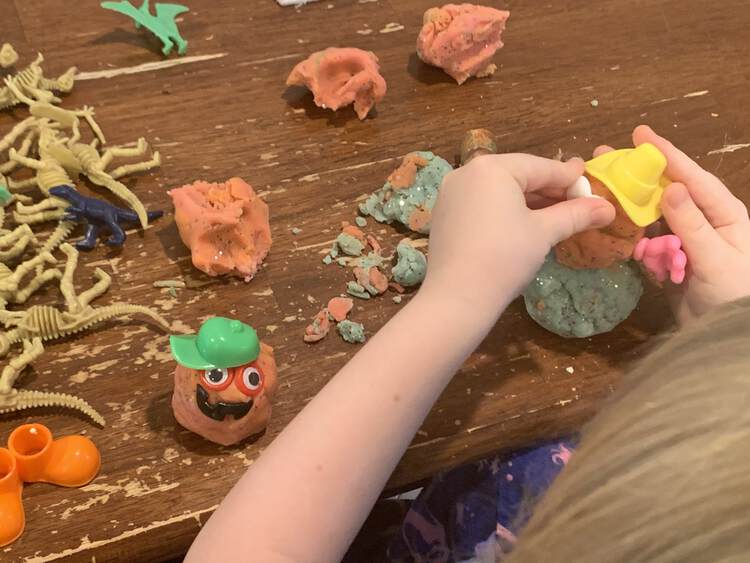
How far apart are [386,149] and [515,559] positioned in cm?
43

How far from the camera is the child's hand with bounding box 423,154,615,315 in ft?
1.82

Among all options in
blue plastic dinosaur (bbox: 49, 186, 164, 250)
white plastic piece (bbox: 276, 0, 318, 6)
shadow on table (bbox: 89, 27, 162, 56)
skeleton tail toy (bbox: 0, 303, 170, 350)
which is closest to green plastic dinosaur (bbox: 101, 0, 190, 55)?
shadow on table (bbox: 89, 27, 162, 56)

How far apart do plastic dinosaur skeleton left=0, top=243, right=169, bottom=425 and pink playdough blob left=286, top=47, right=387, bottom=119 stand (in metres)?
0.28

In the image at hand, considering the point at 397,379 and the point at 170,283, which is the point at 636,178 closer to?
the point at 397,379

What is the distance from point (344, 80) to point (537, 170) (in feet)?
0.91

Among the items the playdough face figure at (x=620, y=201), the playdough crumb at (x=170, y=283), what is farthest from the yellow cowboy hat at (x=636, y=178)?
the playdough crumb at (x=170, y=283)

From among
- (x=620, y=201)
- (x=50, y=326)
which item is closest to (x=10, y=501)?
(x=50, y=326)

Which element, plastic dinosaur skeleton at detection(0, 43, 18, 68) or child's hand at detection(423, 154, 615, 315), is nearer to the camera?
child's hand at detection(423, 154, 615, 315)

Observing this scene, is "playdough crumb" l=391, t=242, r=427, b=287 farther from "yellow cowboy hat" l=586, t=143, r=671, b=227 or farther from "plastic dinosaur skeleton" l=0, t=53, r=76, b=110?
"plastic dinosaur skeleton" l=0, t=53, r=76, b=110

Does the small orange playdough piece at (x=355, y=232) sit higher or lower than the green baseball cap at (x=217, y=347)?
lower

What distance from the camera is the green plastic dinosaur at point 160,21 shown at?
2.68ft

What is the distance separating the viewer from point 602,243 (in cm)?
62

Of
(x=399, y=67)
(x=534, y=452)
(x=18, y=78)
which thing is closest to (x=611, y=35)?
(x=399, y=67)

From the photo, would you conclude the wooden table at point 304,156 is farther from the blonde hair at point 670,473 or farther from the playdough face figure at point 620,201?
the blonde hair at point 670,473
